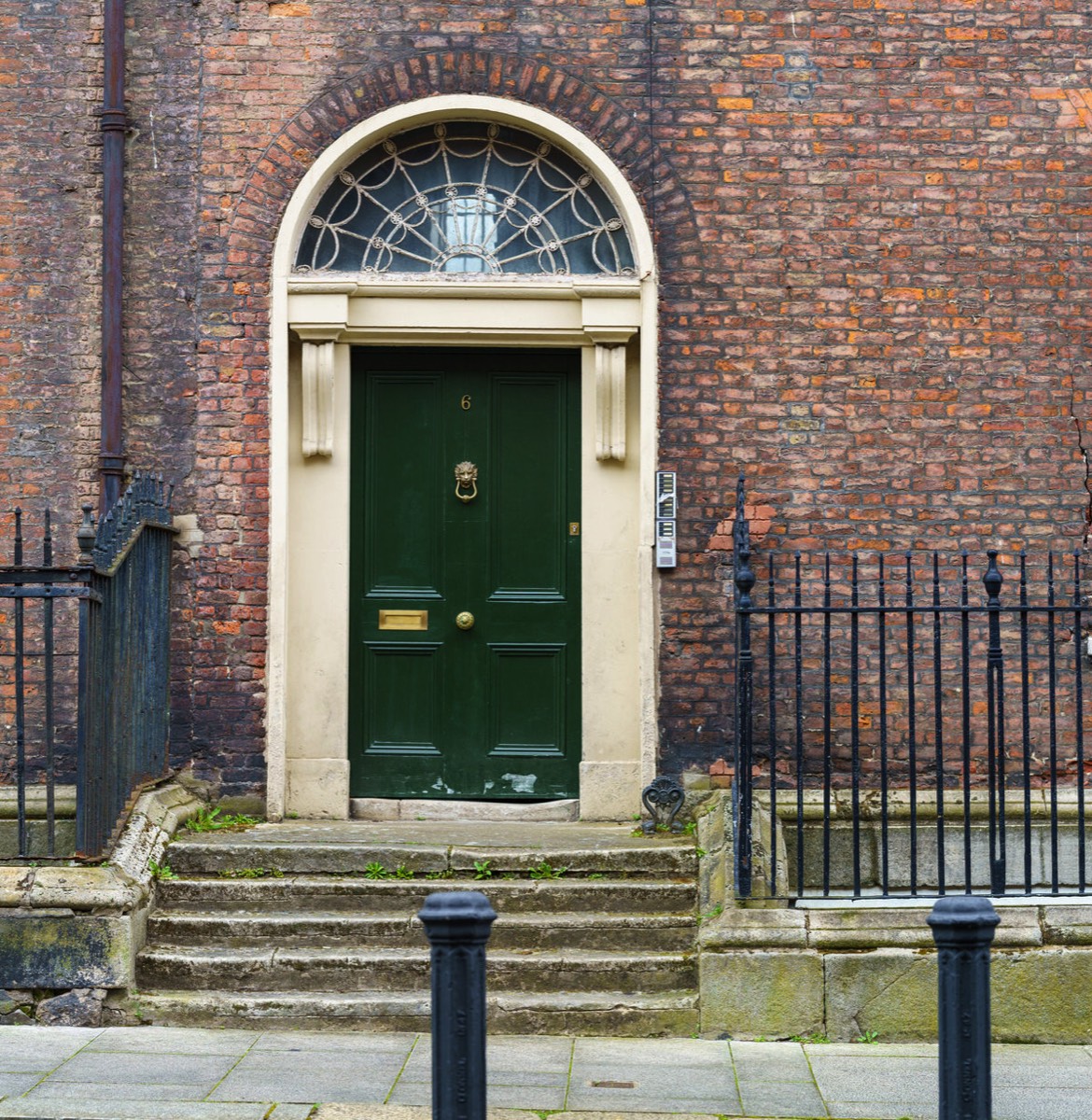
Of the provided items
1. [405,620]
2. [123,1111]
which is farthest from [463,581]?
[123,1111]

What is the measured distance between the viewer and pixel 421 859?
7250 millimetres

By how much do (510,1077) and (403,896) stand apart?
141cm

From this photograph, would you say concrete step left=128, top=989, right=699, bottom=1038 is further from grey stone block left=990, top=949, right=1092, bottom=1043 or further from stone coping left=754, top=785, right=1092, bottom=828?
stone coping left=754, top=785, right=1092, bottom=828

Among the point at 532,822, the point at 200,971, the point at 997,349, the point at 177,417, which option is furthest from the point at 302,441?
the point at 997,349

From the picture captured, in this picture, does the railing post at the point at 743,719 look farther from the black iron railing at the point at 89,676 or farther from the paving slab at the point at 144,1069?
the black iron railing at the point at 89,676

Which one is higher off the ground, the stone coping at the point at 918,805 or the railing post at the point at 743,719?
the railing post at the point at 743,719

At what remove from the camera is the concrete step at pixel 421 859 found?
725 cm

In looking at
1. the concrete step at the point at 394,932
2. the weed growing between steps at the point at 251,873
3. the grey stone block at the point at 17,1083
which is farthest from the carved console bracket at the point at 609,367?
the grey stone block at the point at 17,1083

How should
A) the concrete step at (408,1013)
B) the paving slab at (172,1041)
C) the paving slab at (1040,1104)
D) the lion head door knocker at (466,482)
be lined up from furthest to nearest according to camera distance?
the lion head door knocker at (466,482) → the concrete step at (408,1013) → the paving slab at (172,1041) → the paving slab at (1040,1104)

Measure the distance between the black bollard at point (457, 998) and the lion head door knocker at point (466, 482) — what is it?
15.0 ft

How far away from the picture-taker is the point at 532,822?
8328mm

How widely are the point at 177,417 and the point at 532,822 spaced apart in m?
2.92

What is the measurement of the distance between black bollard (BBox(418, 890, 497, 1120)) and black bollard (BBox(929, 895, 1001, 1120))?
1.21 m

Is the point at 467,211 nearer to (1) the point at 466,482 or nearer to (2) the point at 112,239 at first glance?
(1) the point at 466,482
